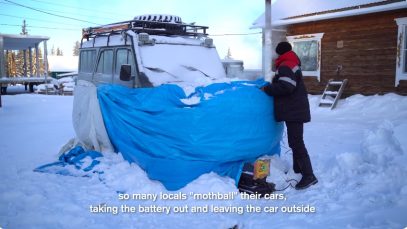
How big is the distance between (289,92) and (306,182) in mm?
1169

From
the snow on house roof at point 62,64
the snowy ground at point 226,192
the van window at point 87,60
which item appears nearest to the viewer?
the snowy ground at point 226,192

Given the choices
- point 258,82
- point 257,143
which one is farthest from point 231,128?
point 258,82

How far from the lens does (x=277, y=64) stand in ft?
15.4

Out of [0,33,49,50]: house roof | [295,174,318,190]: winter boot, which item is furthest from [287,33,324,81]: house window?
[0,33,49,50]: house roof

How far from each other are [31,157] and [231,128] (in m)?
4.03

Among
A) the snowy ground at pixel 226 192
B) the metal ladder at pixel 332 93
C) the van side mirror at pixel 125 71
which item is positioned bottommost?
the snowy ground at pixel 226 192

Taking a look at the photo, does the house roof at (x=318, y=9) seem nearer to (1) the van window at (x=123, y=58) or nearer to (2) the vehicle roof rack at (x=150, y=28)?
(2) the vehicle roof rack at (x=150, y=28)

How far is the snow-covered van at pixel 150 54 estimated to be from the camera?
224 inches

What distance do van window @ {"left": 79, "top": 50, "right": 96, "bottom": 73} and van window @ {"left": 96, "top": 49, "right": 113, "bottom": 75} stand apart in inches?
17.1

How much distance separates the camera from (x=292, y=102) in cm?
457

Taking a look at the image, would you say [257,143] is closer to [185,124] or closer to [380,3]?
[185,124]

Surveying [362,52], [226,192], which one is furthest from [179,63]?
[362,52]

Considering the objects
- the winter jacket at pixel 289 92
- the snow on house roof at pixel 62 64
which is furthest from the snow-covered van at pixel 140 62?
the snow on house roof at pixel 62 64

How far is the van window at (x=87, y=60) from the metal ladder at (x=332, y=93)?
27.6 feet
